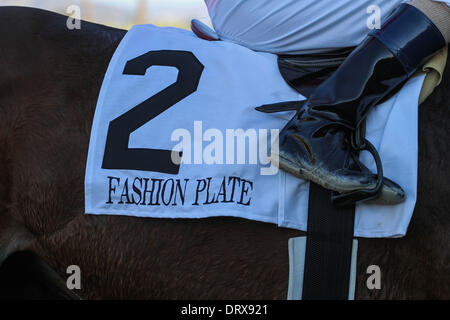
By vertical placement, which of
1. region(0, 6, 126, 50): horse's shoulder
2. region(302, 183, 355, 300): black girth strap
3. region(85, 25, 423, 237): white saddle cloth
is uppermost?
region(0, 6, 126, 50): horse's shoulder

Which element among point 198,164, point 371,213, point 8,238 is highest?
point 198,164

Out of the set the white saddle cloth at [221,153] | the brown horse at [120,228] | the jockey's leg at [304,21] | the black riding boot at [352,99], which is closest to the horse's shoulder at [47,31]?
the brown horse at [120,228]

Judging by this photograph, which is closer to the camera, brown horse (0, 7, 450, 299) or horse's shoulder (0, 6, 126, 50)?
brown horse (0, 7, 450, 299)

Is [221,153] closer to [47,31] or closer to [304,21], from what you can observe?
[304,21]

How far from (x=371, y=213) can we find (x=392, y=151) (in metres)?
0.20

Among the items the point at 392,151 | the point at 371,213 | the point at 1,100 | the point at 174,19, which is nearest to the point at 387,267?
the point at 371,213

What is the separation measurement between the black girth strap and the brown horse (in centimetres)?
6

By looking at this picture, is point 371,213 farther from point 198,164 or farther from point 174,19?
point 174,19

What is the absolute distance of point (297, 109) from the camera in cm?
158

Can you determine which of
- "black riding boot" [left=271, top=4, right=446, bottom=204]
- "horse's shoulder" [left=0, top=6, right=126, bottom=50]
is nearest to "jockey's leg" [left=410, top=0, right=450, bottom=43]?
"black riding boot" [left=271, top=4, right=446, bottom=204]

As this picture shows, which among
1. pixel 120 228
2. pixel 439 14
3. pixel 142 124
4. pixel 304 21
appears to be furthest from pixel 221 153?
pixel 439 14

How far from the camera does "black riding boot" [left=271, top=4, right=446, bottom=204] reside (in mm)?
1498

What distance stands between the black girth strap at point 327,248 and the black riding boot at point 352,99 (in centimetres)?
6

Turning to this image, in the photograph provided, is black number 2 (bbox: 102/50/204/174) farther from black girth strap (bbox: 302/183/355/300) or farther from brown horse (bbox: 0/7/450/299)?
black girth strap (bbox: 302/183/355/300)
